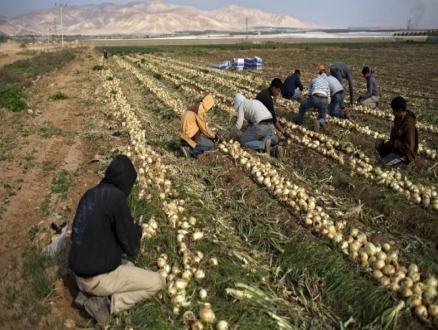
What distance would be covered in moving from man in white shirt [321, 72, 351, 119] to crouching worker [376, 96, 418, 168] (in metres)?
3.13

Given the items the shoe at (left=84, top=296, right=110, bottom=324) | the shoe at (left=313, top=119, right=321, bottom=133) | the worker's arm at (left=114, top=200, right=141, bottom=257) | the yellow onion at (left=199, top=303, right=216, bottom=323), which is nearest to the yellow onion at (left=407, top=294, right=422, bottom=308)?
the yellow onion at (left=199, top=303, right=216, bottom=323)

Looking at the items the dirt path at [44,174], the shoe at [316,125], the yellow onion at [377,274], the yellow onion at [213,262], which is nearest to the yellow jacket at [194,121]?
the dirt path at [44,174]

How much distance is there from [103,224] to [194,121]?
13.4 feet

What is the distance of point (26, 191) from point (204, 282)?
3.83 metres

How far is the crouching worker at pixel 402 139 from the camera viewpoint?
5.70m

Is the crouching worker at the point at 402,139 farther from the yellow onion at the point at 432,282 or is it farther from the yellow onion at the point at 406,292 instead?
the yellow onion at the point at 406,292

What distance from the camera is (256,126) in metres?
6.89

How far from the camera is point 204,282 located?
3.56 metres

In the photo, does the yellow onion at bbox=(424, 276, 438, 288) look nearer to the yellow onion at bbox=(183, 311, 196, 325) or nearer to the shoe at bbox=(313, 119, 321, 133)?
the yellow onion at bbox=(183, 311, 196, 325)

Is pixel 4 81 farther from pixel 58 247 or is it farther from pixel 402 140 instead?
pixel 402 140

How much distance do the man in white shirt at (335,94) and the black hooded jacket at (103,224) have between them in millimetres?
6947

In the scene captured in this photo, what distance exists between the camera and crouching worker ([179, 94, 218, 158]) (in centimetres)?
672

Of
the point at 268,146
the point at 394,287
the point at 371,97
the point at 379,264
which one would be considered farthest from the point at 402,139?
the point at 371,97

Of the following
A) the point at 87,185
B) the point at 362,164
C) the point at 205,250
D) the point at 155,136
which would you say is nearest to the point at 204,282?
the point at 205,250
